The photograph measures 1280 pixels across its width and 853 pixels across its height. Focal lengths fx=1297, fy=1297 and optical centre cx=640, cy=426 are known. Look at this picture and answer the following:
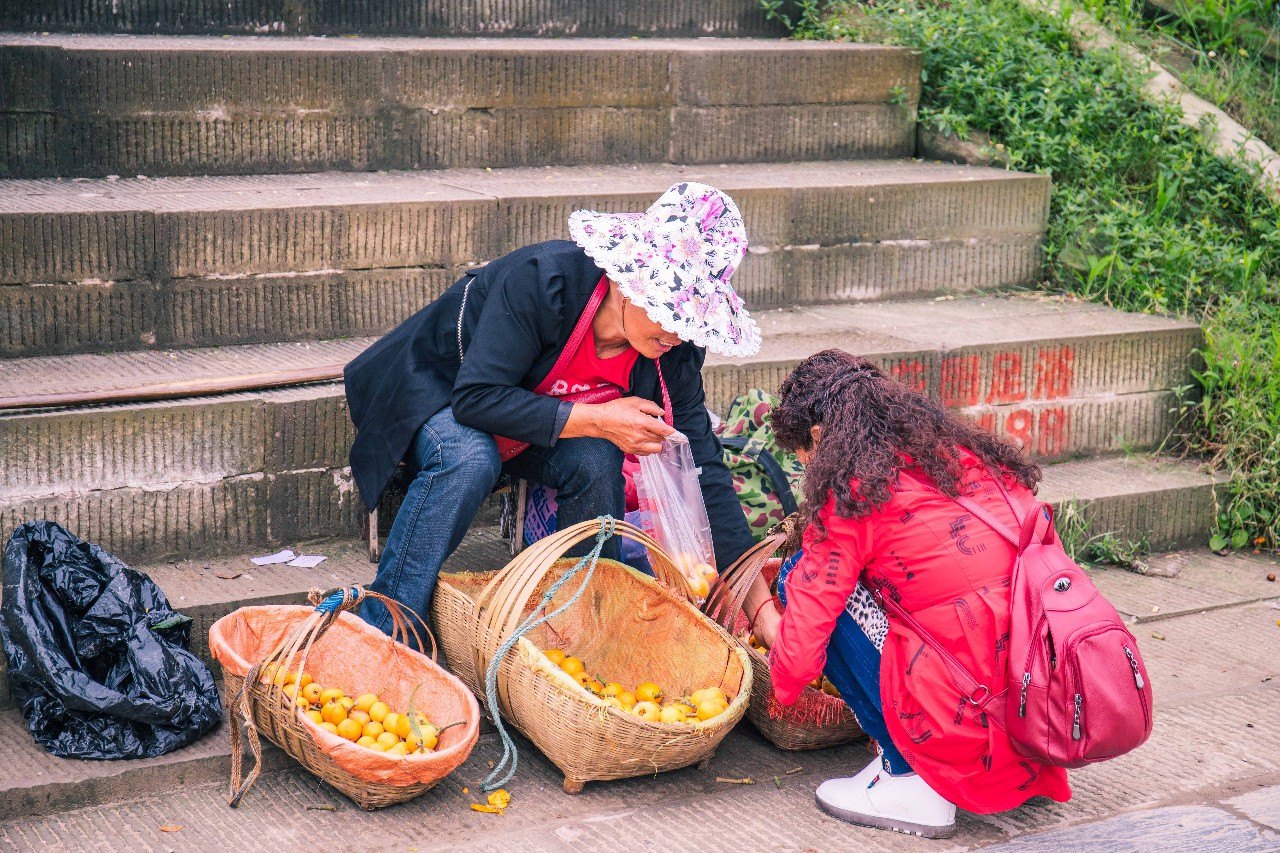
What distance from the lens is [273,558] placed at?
3.71 m

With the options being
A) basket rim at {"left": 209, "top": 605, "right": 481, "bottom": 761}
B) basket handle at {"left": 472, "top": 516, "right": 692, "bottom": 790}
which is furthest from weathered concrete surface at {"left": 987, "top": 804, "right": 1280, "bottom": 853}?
basket rim at {"left": 209, "top": 605, "right": 481, "bottom": 761}

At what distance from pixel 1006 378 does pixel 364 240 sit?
235 cm

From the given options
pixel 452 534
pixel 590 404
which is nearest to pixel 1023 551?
pixel 590 404

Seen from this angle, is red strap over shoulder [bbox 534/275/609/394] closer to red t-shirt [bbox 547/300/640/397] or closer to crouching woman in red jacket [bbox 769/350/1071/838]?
red t-shirt [bbox 547/300/640/397]

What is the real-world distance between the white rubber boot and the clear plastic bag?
639 millimetres

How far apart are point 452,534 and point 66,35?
10.3ft

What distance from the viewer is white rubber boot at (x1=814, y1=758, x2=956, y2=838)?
2963 mm

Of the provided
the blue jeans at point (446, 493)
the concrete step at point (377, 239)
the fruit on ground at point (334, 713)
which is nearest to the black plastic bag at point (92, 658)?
the fruit on ground at point (334, 713)

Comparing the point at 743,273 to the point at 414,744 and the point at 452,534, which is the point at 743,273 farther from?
the point at 414,744

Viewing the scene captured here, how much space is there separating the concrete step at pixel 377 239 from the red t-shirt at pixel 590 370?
1.31 m

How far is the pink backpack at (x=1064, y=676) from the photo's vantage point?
2662 mm

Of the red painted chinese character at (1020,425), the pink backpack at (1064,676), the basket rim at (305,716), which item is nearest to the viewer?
the pink backpack at (1064,676)

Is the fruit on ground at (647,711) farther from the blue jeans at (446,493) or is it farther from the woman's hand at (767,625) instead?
the blue jeans at (446,493)

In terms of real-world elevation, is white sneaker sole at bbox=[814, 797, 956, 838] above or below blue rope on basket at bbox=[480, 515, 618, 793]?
below
